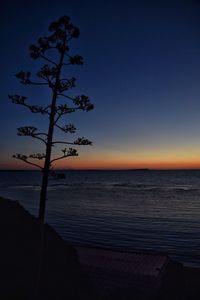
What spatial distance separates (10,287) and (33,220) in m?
4.50

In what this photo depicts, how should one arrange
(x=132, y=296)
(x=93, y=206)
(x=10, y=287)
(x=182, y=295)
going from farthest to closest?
1. (x=93, y=206)
2. (x=182, y=295)
3. (x=132, y=296)
4. (x=10, y=287)

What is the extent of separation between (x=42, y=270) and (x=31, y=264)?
805 millimetres

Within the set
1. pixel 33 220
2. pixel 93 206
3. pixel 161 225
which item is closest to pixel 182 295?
pixel 33 220

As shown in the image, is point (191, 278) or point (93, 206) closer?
point (191, 278)

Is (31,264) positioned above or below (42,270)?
above

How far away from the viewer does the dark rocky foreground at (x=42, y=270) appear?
12055 millimetres

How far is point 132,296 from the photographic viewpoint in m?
17.0

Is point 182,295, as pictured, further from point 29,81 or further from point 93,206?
point 93,206

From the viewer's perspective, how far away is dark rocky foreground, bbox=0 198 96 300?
11961 mm

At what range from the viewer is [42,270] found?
1348 centimetres

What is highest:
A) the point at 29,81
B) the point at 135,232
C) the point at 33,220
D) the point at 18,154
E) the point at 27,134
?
the point at 29,81

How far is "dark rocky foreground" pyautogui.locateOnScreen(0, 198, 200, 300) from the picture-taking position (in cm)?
1205

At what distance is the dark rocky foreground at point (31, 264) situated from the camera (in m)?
12.0

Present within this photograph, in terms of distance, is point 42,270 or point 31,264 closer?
point 31,264
